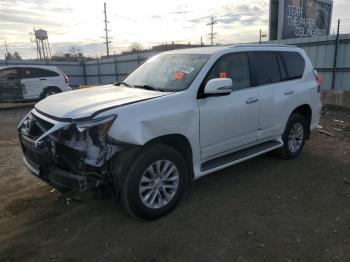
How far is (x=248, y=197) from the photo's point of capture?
4.52 metres

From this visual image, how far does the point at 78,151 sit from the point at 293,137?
13.1 ft

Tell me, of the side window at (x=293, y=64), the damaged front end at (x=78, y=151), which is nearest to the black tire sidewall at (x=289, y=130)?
the side window at (x=293, y=64)

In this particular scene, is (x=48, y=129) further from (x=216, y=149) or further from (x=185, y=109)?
(x=216, y=149)

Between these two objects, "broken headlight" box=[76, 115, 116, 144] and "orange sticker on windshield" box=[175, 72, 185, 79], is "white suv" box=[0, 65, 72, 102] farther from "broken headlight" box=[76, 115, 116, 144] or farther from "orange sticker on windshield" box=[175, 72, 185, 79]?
"broken headlight" box=[76, 115, 116, 144]

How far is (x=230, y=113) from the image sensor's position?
176 inches

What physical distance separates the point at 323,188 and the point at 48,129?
3703mm

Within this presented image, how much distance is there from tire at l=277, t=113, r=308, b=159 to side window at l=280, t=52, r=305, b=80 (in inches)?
26.6

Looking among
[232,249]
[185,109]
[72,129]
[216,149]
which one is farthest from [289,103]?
[72,129]

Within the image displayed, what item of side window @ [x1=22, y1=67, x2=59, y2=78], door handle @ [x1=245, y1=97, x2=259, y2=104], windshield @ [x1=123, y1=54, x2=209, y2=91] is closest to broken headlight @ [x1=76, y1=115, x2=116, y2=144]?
windshield @ [x1=123, y1=54, x2=209, y2=91]

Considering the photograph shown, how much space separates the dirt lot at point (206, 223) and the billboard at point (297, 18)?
40.7ft

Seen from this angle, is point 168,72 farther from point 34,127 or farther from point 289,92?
point 289,92

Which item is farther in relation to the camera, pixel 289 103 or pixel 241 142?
pixel 289 103

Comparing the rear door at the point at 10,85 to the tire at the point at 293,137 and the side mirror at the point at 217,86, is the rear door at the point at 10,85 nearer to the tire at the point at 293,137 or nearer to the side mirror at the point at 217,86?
the tire at the point at 293,137

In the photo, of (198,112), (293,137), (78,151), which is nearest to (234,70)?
(198,112)
